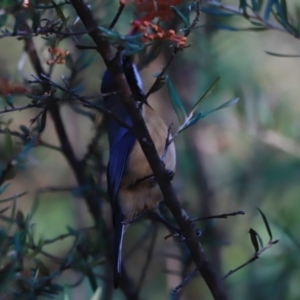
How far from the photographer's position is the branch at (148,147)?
1.31 meters

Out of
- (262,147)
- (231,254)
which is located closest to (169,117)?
(262,147)

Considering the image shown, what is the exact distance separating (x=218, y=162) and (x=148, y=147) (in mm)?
2077

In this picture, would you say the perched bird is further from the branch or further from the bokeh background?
the branch

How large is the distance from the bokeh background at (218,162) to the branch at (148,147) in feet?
2.98

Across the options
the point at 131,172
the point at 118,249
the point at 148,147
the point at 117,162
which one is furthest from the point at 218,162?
the point at 148,147

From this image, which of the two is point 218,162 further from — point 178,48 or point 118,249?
point 178,48

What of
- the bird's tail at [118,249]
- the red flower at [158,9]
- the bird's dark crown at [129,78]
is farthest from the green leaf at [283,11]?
the bird's dark crown at [129,78]

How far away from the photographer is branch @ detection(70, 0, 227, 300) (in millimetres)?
Result: 1311

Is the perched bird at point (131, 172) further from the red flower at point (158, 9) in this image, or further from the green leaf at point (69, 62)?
the red flower at point (158, 9)

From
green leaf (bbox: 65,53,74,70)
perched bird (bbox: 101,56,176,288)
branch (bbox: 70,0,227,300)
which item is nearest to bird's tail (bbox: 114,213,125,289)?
perched bird (bbox: 101,56,176,288)

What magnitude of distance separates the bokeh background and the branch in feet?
2.98

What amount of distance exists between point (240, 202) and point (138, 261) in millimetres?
688

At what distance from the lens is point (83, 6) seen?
1.30 m

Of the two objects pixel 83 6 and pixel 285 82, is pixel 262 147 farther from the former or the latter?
pixel 83 6
